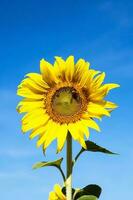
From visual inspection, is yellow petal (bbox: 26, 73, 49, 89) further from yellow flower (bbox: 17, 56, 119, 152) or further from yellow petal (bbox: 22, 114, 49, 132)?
yellow petal (bbox: 22, 114, 49, 132)

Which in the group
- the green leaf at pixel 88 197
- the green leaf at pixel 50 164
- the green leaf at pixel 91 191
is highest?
the green leaf at pixel 50 164

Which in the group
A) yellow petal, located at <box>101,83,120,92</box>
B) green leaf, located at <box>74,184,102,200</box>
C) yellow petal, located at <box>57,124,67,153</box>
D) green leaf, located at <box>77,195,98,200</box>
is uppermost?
yellow petal, located at <box>101,83,120,92</box>

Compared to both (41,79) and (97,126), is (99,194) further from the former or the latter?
(41,79)

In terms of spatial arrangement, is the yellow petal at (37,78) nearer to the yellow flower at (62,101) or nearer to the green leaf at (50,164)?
the yellow flower at (62,101)

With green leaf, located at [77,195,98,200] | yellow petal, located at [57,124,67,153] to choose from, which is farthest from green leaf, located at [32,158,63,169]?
green leaf, located at [77,195,98,200]

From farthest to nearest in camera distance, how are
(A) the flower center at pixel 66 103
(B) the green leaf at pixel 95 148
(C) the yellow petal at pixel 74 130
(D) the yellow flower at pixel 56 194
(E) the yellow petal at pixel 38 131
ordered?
(D) the yellow flower at pixel 56 194 → (A) the flower center at pixel 66 103 → (E) the yellow petal at pixel 38 131 → (C) the yellow petal at pixel 74 130 → (B) the green leaf at pixel 95 148

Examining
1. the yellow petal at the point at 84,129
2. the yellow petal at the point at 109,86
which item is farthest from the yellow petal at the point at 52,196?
the yellow petal at the point at 109,86

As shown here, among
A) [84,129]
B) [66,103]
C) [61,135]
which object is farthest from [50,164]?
[66,103]

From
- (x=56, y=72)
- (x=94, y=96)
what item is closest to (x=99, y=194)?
(x=94, y=96)
